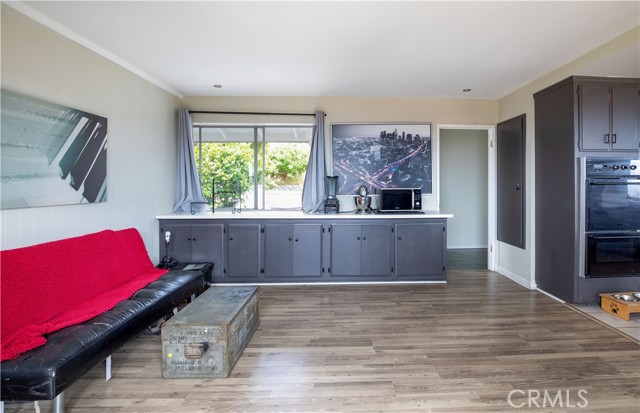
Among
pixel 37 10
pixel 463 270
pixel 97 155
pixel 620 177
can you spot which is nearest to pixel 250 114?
pixel 97 155

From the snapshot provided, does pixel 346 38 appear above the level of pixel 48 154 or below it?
above

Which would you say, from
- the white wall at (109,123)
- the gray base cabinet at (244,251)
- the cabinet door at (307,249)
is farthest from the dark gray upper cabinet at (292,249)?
the white wall at (109,123)

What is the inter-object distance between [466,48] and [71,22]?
10.6 ft

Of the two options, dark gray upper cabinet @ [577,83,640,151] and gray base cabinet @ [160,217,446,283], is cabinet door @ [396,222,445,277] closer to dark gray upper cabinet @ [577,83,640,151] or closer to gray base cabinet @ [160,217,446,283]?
gray base cabinet @ [160,217,446,283]

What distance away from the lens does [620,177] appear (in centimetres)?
317

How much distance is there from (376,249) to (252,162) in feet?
6.91

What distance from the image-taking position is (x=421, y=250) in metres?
4.05

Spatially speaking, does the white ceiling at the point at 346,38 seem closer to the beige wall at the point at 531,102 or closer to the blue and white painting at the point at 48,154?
the beige wall at the point at 531,102

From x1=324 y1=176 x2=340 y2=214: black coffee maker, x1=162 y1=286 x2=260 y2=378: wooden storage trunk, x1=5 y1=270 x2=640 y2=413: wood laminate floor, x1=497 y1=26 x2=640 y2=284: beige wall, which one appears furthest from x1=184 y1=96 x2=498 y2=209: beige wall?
Answer: x1=162 y1=286 x2=260 y2=378: wooden storage trunk

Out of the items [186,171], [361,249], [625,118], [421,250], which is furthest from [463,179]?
[186,171]

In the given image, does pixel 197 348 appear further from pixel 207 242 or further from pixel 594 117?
pixel 594 117

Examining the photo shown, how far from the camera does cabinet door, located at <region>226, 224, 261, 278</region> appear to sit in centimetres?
397

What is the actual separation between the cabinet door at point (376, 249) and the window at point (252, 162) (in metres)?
1.14

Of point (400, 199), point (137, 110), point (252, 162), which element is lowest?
point (400, 199)
